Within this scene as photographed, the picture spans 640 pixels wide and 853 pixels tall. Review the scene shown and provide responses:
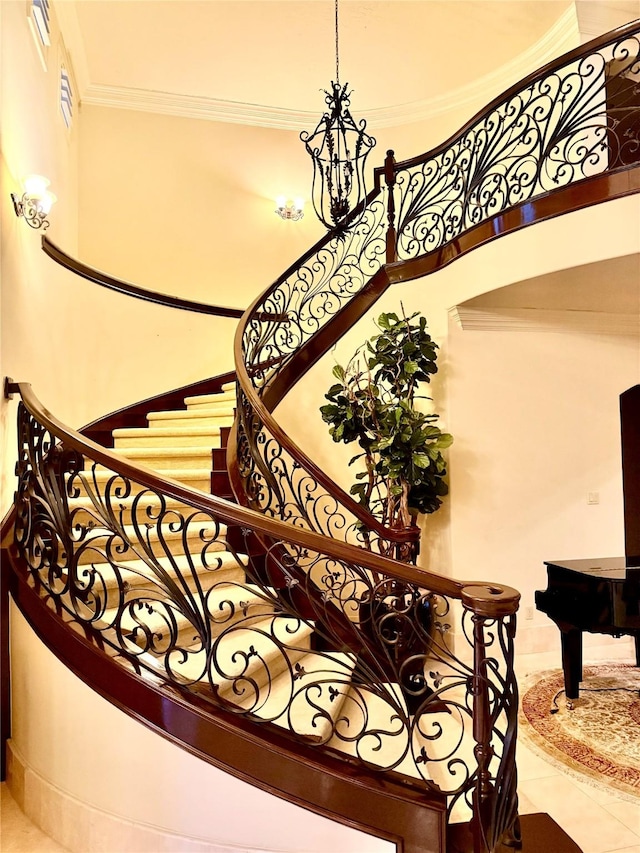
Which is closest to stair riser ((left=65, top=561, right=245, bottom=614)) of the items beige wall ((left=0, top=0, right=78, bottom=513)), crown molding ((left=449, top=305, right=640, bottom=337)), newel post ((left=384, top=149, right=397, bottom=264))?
beige wall ((left=0, top=0, right=78, bottom=513))

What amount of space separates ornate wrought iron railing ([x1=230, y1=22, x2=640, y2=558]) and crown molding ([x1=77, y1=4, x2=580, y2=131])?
36 cm

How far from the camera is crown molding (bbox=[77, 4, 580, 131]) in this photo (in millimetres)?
5984

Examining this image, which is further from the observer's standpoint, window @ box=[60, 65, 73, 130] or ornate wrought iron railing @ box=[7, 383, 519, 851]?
Result: window @ box=[60, 65, 73, 130]

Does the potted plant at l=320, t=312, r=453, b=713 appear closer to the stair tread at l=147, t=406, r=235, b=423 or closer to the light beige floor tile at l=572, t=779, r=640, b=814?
the stair tread at l=147, t=406, r=235, b=423

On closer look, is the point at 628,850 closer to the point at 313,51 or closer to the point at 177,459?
the point at 177,459

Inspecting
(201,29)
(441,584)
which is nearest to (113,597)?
(441,584)

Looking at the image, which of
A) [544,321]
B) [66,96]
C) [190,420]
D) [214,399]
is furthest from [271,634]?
[66,96]

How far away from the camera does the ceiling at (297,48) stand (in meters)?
5.36

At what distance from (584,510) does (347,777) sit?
139 inches

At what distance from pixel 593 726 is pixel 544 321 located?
299 centimetres

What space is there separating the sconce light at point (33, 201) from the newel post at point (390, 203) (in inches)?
108

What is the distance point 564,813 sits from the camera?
2641 mm

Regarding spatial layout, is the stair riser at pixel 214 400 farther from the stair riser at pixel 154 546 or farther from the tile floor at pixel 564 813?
the tile floor at pixel 564 813

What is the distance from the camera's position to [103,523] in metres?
2.40
